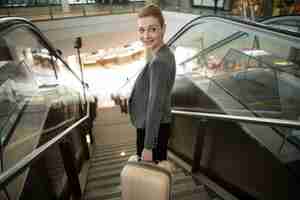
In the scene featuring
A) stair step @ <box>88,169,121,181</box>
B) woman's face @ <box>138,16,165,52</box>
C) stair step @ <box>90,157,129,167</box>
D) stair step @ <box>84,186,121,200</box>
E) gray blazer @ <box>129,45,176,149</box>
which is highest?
woman's face @ <box>138,16,165,52</box>

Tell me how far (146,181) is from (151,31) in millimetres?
922

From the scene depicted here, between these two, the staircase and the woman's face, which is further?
the staircase

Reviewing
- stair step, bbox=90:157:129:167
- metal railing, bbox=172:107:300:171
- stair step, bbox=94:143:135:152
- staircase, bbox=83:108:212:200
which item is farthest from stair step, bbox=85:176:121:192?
stair step, bbox=94:143:135:152

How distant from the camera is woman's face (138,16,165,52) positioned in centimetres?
174


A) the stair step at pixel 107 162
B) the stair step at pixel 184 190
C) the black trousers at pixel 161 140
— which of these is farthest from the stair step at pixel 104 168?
the black trousers at pixel 161 140

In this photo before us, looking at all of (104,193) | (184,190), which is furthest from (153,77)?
(104,193)

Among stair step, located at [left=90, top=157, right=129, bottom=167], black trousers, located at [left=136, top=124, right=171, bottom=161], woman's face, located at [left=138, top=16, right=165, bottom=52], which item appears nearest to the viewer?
woman's face, located at [left=138, top=16, right=165, bottom=52]

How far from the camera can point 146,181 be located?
1.54 m

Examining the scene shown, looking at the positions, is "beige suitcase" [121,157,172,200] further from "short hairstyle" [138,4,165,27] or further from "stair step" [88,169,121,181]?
"stair step" [88,169,121,181]

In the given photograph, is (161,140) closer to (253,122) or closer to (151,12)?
(253,122)

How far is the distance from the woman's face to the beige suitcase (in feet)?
2.44

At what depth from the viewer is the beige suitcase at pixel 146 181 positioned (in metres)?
1.52

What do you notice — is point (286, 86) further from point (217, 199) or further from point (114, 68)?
point (114, 68)

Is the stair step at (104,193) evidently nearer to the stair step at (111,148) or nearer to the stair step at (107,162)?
the stair step at (107,162)
